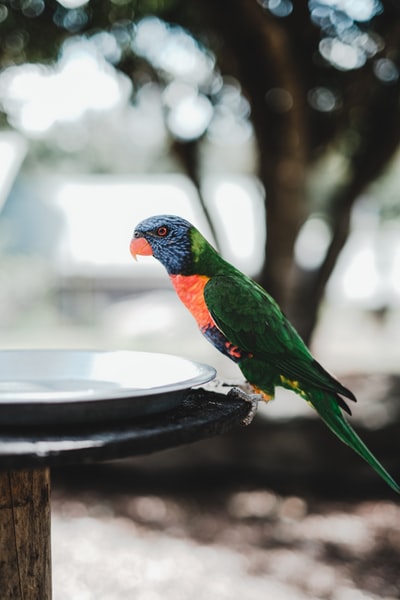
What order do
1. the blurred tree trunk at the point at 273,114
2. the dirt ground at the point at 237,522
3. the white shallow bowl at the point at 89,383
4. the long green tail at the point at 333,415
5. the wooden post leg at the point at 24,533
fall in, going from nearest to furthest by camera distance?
the white shallow bowl at the point at 89,383 → the wooden post leg at the point at 24,533 → the long green tail at the point at 333,415 → the dirt ground at the point at 237,522 → the blurred tree trunk at the point at 273,114

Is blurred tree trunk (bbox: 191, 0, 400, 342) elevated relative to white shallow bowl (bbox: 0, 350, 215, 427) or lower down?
elevated

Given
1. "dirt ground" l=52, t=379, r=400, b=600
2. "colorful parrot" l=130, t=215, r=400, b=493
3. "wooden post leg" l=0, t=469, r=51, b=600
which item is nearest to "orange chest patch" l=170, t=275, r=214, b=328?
"colorful parrot" l=130, t=215, r=400, b=493

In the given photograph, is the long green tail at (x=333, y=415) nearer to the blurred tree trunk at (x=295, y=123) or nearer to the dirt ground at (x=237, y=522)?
the dirt ground at (x=237, y=522)

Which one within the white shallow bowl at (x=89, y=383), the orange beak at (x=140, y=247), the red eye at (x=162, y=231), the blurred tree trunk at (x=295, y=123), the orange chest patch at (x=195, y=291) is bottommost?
the white shallow bowl at (x=89, y=383)

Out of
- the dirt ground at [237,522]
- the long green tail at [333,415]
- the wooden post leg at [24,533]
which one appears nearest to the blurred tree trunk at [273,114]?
the dirt ground at [237,522]

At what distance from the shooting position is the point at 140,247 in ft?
4.81

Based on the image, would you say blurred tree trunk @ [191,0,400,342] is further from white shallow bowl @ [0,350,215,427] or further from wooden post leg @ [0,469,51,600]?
wooden post leg @ [0,469,51,600]

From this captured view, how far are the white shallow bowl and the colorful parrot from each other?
0.62ft

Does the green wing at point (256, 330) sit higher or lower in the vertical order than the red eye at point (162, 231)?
lower

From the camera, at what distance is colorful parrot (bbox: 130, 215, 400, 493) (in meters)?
1.40

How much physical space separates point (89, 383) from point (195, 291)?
1.14 ft

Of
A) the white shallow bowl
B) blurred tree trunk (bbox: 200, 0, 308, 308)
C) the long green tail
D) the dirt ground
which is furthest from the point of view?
blurred tree trunk (bbox: 200, 0, 308, 308)

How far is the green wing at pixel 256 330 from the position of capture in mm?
1400

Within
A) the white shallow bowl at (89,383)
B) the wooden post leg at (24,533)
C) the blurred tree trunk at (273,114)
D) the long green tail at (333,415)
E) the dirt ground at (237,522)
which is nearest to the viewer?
the white shallow bowl at (89,383)
